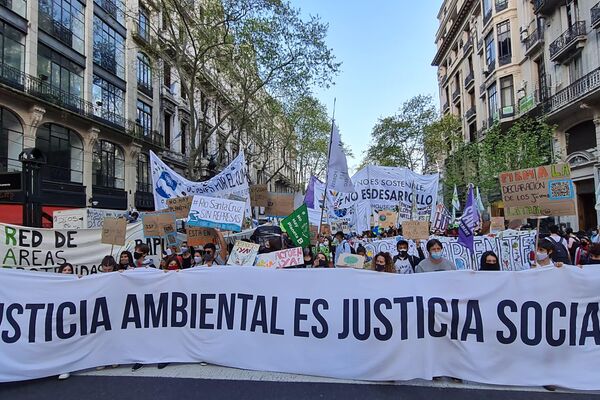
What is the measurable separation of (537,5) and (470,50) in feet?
48.7

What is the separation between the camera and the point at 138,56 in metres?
30.0

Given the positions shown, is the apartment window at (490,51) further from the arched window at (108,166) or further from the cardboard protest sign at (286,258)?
the cardboard protest sign at (286,258)

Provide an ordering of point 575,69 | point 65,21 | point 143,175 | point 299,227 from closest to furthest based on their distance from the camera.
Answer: point 299,227 → point 65,21 → point 575,69 → point 143,175


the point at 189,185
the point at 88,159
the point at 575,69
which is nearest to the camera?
the point at 189,185

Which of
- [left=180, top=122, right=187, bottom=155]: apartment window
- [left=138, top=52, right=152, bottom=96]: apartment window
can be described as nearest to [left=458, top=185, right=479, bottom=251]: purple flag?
[left=138, top=52, right=152, bottom=96]: apartment window

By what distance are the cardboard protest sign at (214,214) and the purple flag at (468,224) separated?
4.86 meters

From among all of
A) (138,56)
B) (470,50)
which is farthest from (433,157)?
(138,56)

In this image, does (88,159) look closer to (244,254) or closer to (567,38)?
(244,254)

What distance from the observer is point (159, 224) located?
28.7 feet

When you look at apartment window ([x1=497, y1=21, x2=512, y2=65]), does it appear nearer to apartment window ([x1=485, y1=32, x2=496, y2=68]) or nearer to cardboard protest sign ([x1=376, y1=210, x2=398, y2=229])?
apartment window ([x1=485, y1=32, x2=496, y2=68])

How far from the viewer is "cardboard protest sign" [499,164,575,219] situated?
6.39 meters

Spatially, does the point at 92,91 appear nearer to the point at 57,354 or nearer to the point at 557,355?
the point at 57,354

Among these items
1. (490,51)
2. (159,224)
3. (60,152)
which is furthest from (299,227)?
(490,51)

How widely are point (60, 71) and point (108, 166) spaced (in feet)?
20.8
